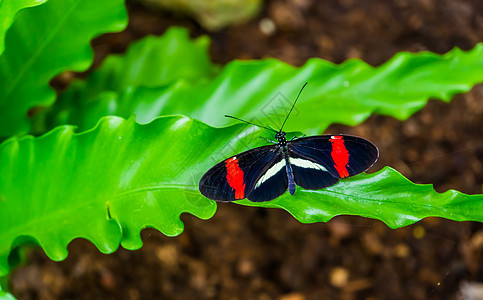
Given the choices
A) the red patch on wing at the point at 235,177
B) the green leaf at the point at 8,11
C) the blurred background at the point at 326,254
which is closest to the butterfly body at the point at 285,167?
the red patch on wing at the point at 235,177

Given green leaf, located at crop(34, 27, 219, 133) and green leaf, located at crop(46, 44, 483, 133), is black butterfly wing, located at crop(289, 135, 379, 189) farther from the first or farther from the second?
green leaf, located at crop(34, 27, 219, 133)

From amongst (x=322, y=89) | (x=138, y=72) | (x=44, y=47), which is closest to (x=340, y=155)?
(x=322, y=89)

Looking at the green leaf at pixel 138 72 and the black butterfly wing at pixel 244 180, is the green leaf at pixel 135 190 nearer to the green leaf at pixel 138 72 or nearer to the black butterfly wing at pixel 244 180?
the black butterfly wing at pixel 244 180

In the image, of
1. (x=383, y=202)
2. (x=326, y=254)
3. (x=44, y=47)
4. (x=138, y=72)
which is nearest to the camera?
(x=383, y=202)

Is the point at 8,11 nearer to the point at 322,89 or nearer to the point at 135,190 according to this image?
the point at 135,190

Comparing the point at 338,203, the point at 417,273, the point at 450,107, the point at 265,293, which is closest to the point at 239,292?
the point at 265,293

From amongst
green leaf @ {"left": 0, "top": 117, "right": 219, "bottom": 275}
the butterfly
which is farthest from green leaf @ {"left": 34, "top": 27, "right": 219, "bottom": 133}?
the butterfly

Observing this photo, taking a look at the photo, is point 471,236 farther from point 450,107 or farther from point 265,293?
point 265,293
